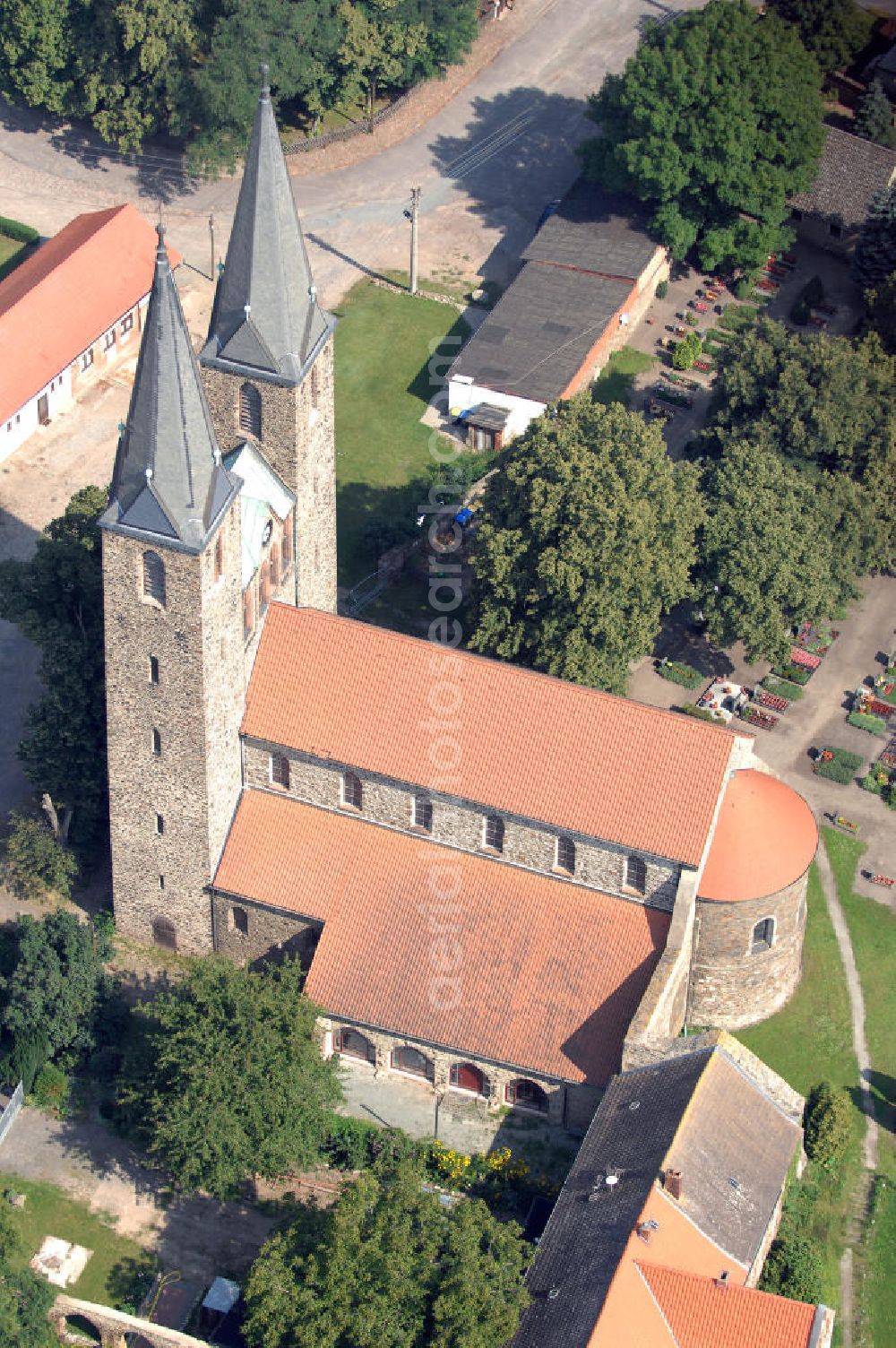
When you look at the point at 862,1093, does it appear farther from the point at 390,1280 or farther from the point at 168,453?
the point at 168,453

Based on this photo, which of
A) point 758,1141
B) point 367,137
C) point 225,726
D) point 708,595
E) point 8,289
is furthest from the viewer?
point 367,137

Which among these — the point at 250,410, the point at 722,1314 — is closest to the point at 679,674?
the point at 250,410

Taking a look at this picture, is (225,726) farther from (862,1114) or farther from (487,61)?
(487,61)

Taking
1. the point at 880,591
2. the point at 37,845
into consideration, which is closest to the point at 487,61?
the point at 880,591

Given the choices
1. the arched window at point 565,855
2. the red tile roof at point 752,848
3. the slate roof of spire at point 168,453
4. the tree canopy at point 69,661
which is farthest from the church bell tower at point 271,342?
the red tile roof at point 752,848

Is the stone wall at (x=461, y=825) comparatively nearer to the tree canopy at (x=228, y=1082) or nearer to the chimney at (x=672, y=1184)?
the tree canopy at (x=228, y=1082)
